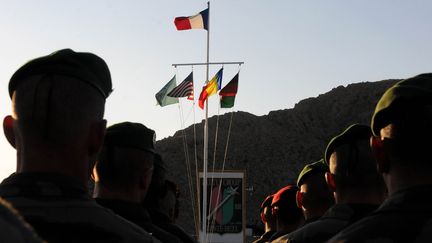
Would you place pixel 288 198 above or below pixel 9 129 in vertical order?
below

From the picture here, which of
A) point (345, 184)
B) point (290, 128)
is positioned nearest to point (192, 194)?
point (290, 128)

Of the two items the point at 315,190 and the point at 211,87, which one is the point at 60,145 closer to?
the point at 315,190

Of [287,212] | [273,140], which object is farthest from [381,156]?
[273,140]

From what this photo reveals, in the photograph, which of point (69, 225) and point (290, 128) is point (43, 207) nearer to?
point (69, 225)

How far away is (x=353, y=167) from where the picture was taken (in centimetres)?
286

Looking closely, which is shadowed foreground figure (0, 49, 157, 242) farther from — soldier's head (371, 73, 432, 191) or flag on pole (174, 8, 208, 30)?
flag on pole (174, 8, 208, 30)

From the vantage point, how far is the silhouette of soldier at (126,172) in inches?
→ 102

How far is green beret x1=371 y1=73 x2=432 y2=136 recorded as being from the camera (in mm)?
1882

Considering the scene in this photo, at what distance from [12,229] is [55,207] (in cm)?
98

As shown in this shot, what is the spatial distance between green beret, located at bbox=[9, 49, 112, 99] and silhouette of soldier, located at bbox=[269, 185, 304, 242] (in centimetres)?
304

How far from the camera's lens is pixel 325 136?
62312 mm

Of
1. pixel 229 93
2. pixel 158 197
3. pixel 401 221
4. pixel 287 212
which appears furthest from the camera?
pixel 229 93

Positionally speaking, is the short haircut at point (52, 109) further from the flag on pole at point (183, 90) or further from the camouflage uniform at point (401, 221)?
the flag on pole at point (183, 90)

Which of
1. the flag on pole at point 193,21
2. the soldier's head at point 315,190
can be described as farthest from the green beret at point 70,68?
the flag on pole at point 193,21
